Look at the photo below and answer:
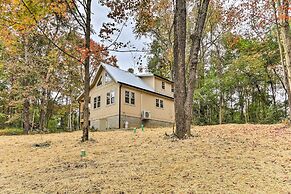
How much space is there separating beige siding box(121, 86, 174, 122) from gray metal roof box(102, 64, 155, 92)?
527 millimetres

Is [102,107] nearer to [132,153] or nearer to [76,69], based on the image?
[76,69]

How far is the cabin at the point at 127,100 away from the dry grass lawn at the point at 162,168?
11550 millimetres

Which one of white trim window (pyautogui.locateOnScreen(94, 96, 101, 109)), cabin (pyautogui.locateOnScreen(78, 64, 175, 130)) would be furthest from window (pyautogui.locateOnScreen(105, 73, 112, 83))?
white trim window (pyautogui.locateOnScreen(94, 96, 101, 109))

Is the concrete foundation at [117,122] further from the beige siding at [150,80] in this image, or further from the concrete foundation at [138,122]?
the beige siding at [150,80]

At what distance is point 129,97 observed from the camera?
827 inches

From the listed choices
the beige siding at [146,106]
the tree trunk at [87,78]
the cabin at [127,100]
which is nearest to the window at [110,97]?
the cabin at [127,100]

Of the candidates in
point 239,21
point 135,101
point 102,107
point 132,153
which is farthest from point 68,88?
point 132,153

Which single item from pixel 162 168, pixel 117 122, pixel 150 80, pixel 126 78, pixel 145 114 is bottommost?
pixel 162 168

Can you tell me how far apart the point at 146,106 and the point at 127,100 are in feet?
7.06

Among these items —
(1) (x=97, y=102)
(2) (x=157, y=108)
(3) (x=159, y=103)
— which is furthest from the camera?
(3) (x=159, y=103)

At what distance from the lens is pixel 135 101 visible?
21453 mm

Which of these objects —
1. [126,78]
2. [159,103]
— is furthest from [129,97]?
[159,103]

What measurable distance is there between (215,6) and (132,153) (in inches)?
619

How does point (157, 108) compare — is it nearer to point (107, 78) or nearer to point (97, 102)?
point (107, 78)
